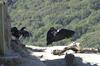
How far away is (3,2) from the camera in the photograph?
54.0 ft

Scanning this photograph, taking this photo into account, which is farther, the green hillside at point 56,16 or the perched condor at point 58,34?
the green hillside at point 56,16

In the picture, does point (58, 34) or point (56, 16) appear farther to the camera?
point (56, 16)

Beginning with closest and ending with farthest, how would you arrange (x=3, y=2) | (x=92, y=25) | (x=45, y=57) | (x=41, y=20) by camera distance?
(x=3, y=2) < (x=45, y=57) < (x=92, y=25) < (x=41, y=20)

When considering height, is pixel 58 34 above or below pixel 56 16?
above

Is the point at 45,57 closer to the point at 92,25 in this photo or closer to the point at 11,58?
the point at 11,58

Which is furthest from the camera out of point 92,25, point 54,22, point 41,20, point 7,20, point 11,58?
point 41,20

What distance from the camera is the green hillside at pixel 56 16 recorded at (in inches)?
1324

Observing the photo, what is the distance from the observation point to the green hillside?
110ft

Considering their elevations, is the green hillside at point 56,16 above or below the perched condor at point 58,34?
below

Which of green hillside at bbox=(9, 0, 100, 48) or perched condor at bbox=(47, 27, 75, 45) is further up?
perched condor at bbox=(47, 27, 75, 45)

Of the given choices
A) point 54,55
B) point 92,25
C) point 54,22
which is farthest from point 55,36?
point 54,22

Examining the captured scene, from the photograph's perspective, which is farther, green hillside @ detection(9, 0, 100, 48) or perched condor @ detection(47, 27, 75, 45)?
green hillside @ detection(9, 0, 100, 48)

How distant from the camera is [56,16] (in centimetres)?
4069

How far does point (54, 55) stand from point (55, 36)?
2.45 feet
